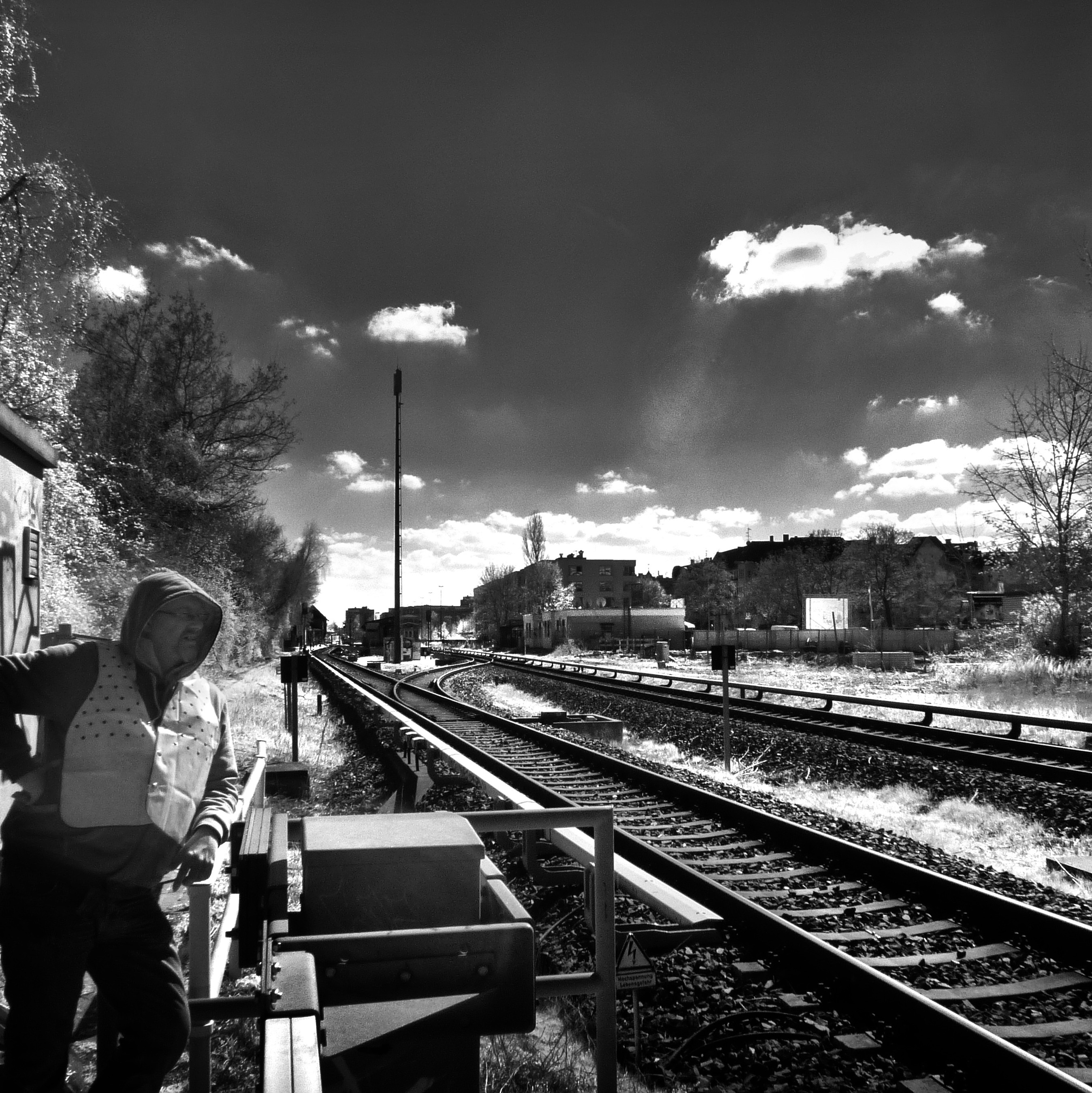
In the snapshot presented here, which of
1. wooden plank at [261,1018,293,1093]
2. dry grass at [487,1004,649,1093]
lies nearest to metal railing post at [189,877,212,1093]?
wooden plank at [261,1018,293,1093]

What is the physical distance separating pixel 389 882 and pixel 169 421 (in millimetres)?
19879

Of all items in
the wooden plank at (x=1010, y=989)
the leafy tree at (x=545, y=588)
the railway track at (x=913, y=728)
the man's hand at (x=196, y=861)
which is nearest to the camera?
the man's hand at (x=196, y=861)

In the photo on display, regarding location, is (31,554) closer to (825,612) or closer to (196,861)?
(196,861)

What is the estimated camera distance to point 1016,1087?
3525 mm

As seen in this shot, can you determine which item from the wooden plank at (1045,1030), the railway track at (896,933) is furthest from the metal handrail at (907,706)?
the wooden plank at (1045,1030)

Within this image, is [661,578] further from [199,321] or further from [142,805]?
[142,805]

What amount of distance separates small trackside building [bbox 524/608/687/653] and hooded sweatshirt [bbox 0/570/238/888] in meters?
65.4

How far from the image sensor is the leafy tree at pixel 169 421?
18203 mm

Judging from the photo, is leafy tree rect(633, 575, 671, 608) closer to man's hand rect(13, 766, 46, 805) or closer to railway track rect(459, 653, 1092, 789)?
railway track rect(459, 653, 1092, 789)

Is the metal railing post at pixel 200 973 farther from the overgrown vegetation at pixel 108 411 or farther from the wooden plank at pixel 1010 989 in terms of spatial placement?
the overgrown vegetation at pixel 108 411

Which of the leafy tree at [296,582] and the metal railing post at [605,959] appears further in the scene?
the leafy tree at [296,582]

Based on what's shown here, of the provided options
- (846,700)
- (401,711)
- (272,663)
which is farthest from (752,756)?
(272,663)

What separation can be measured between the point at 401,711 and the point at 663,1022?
1455 centimetres

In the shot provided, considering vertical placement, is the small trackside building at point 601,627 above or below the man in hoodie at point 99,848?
below
